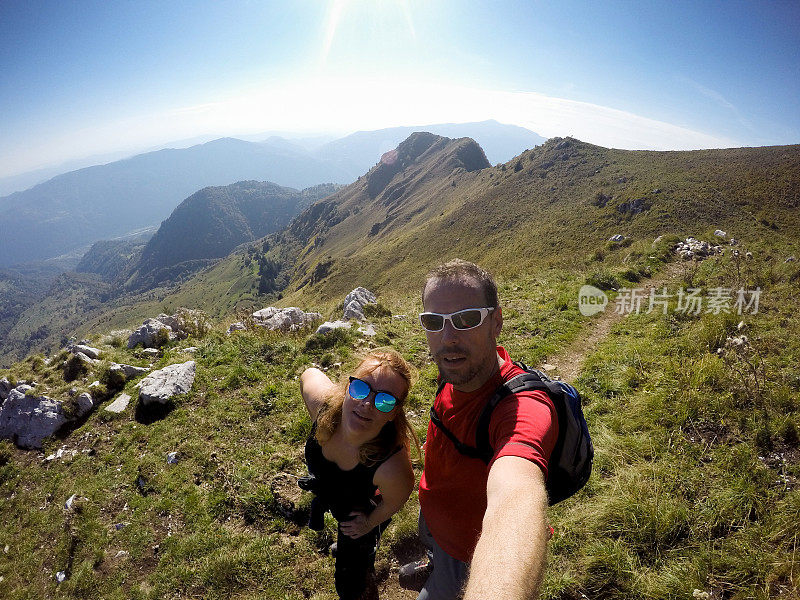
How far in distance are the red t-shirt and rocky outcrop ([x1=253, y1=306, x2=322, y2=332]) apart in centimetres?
1047

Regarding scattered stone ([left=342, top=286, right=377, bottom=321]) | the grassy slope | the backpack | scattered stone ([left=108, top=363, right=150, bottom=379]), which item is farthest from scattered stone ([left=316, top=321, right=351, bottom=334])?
the backpack

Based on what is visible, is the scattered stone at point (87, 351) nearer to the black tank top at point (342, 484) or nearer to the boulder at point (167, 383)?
the boulder at point (167, 383)

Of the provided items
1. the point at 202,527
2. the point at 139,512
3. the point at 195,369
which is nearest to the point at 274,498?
the point at 202,527

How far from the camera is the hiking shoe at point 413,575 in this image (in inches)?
190

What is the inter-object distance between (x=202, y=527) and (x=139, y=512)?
148cm

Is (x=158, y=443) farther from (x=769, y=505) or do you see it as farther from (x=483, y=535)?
(x=769, y=505)

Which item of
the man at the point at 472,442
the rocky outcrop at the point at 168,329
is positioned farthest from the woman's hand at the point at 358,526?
the rocky outcrop at the point at 168,329

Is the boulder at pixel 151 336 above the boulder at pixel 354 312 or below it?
above

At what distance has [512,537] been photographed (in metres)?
2.11

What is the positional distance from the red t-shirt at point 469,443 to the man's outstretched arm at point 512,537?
127mm

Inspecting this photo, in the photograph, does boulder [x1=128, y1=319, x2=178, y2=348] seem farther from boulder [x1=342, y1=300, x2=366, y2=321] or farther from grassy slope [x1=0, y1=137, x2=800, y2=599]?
boulder [x1=342, y1=300, x2=366, y2=321]

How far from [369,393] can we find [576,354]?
8799 millimetres

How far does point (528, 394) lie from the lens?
2820 millimetres

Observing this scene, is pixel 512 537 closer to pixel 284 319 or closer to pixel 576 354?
pixel 576 354
